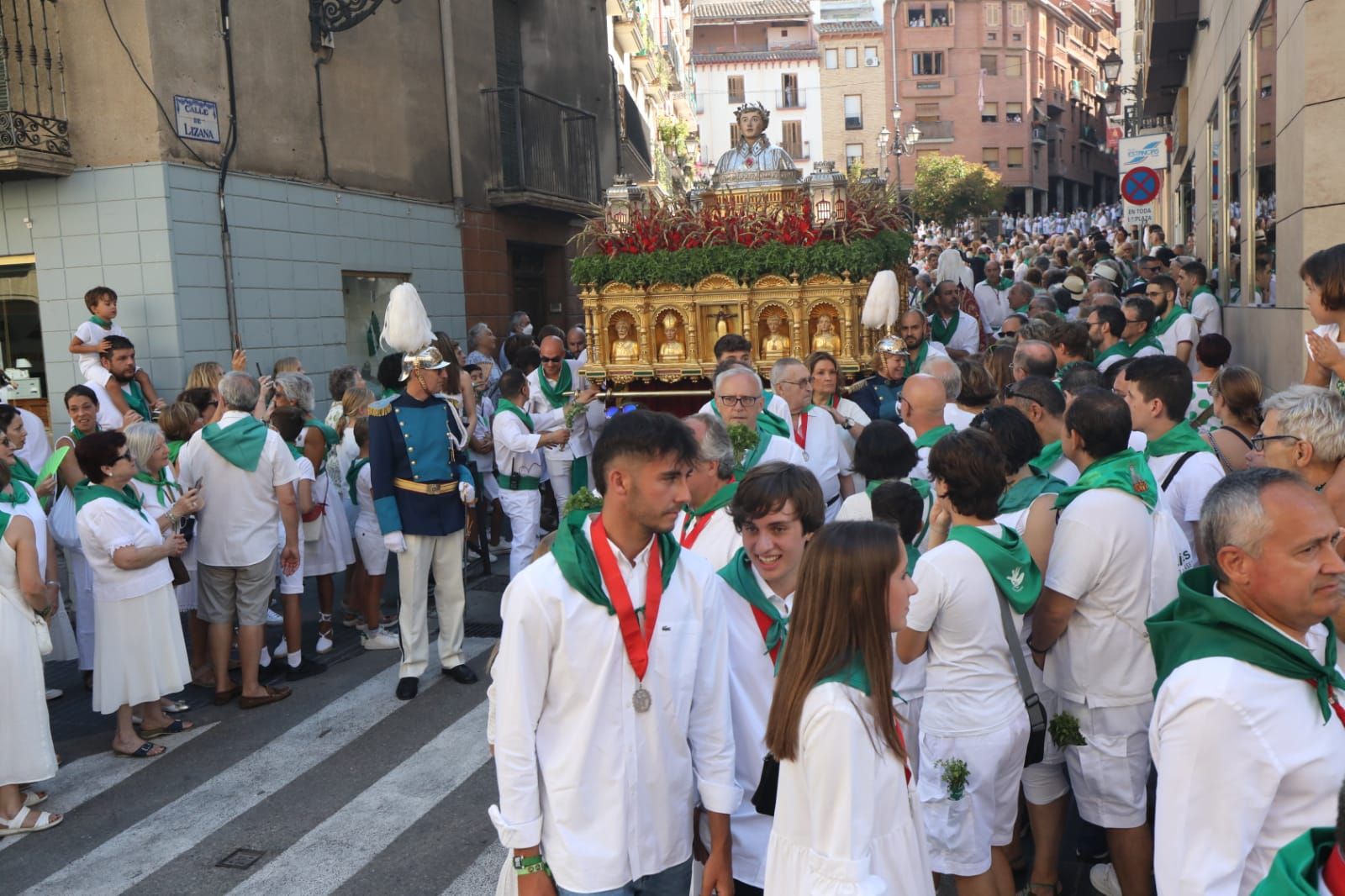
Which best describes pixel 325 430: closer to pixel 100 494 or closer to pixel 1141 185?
pixel 100 494

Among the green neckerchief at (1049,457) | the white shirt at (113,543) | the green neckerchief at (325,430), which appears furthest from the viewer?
the green neckerchief at (325,430)

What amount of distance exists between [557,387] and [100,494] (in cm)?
425

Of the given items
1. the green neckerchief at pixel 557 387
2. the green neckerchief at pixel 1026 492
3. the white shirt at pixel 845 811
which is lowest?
the white shirt at pixel 845 811

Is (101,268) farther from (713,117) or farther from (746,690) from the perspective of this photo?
(713,117)

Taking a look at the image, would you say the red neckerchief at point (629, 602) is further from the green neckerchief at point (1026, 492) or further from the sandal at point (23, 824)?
the sandal at point (23, 824)

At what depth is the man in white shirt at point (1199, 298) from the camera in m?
9.83

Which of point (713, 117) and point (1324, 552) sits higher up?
point (713, 117)

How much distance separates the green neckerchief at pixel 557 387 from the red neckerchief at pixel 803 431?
3.40 m

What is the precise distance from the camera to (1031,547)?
404 centimetres

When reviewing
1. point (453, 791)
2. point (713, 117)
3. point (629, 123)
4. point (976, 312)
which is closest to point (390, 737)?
point (453, 791)

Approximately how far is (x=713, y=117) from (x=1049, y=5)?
21413mm

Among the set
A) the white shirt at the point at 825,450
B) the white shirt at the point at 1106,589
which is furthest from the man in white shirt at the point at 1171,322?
the white shirt at the point at 1106,589

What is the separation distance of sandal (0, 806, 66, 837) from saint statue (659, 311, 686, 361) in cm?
572

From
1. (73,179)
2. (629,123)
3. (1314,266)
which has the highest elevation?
(629,123)
